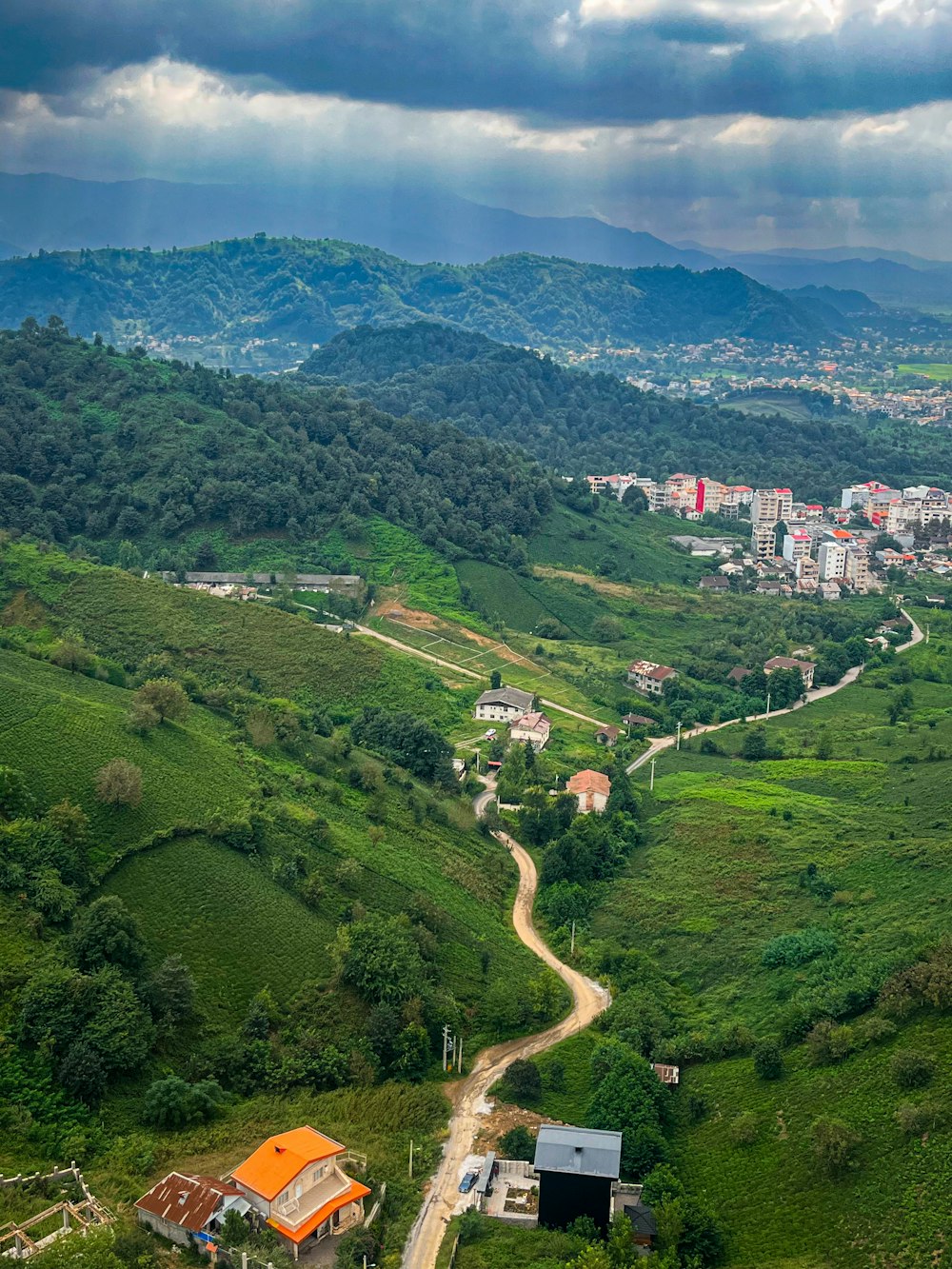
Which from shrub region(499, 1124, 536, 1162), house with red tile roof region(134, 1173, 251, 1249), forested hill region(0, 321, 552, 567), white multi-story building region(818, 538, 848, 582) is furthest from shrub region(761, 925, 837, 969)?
white multi-story building region(818, 538, 848, 582)

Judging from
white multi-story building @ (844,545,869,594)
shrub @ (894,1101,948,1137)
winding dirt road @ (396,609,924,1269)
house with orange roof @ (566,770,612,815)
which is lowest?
winding dirt road @ (396,609,924,1269)

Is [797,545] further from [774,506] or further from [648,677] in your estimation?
[648,677]

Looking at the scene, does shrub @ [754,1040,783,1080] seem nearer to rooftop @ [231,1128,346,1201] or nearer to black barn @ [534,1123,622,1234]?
black barn @ [534,1123,622,1234]

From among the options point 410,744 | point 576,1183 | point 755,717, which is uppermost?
point 410,744

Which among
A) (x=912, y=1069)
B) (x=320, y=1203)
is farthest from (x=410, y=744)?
(x=912, y=1069)

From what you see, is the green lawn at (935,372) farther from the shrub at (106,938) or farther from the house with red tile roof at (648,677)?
the shrub at (106,938)

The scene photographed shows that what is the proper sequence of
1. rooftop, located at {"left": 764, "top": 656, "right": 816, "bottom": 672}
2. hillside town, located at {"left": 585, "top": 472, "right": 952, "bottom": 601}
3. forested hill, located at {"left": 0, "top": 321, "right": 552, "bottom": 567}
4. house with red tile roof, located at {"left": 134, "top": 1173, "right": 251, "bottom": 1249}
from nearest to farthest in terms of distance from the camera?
house with red tile roof, located at {"left": 134, "top": 1173, "right": 251, "bottom": 1249}, rooftop, located at {"left": 764, "top": 656, "right": 816, "bottom": 672}, forested hill, located at {"left": 0, "top": 321, "right": 552, "bottom": 567}, hillside town, located at {"left": 585, "top": 472, "right": 952, "bottom": 601}
